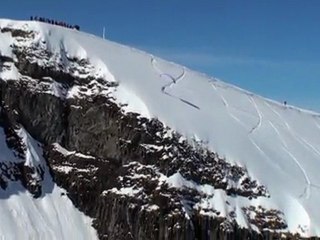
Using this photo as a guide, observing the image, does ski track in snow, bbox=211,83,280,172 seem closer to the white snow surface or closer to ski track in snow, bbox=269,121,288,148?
ski track in snow, bbox=269,121,288,148

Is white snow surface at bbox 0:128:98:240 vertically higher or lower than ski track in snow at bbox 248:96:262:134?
lower

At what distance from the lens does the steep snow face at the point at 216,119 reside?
5875 cm

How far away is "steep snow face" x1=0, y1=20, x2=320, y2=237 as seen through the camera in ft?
193

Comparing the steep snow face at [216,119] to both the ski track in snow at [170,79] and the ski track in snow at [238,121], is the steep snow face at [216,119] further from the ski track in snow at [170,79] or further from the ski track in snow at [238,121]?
the ski track in snow at [238,121]

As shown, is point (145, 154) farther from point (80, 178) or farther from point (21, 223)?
point (21, 223)

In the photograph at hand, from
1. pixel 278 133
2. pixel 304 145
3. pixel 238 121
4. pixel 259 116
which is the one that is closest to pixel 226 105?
pixel 238 121

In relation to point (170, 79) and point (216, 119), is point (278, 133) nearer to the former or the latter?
point (216, 119)

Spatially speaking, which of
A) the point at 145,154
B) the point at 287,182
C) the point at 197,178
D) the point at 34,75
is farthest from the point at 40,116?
the point at 287,182

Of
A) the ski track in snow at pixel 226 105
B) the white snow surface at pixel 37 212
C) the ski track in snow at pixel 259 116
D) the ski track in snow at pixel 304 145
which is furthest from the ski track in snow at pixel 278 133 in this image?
the white snow surface at pixel 37 212

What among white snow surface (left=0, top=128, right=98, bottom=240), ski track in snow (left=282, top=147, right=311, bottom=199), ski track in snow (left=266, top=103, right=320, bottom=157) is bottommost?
white snow surface (left=0, top=128, right=98, bottom=240)

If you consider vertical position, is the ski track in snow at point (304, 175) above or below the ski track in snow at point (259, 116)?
below

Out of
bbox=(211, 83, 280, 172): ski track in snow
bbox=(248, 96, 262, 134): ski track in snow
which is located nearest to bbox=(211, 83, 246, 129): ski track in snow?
bbox=(211, 83, 280, 172): ski track in snow

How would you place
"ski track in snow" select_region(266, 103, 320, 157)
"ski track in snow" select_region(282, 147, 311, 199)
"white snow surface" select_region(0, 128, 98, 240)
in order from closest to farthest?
"white snow surface" select_region(0, 128, 98, 240) < "ski track in snow" select_region(282, 147, 311, 199) < "ski track in snow" select_region(266, 103, 320, 157)

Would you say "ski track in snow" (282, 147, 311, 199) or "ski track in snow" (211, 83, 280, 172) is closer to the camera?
"ski track in snow" (282, 147, 311, 199)
